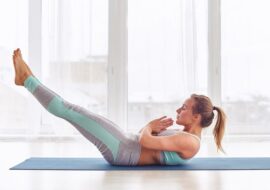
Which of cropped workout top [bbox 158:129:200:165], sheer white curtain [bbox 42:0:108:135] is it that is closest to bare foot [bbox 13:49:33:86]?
cropped workout top [bbox 158:129:200:165]

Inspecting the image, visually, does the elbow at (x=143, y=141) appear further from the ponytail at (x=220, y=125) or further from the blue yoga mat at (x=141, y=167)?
the ponytail at (x=220, y=125)

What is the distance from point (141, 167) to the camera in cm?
242

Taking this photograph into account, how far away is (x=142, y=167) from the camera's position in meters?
2.42

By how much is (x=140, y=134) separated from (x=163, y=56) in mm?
2173

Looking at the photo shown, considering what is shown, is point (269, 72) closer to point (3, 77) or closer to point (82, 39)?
point (82, 39)

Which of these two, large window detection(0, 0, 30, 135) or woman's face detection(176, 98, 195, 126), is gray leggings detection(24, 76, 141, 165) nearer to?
woman's face detection(176, 98, 195, 126)

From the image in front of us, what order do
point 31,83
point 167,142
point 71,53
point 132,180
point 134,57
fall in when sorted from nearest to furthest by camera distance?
point 132,180, point 167,142, point 31,83, point 71,53, point 134,57

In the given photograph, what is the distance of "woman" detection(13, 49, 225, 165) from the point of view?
2.32 m

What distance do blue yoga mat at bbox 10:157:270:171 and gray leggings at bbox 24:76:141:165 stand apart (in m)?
0.12

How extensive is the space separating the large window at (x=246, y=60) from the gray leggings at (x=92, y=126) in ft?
7.82

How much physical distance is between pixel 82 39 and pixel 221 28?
5.43 ft

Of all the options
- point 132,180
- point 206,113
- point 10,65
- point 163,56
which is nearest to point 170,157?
point 206,113

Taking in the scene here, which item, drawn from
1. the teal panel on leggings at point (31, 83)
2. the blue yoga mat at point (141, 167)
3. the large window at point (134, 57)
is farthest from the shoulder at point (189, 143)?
the large window at point (134, 57)

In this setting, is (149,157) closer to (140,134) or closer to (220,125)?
(140,134)
